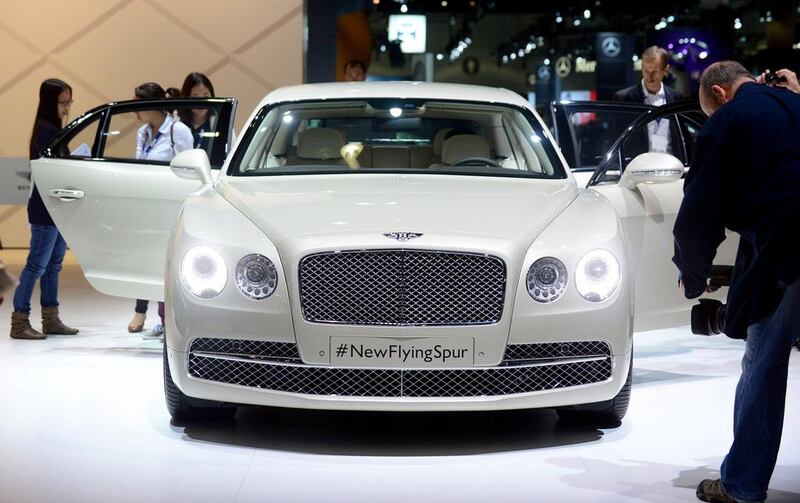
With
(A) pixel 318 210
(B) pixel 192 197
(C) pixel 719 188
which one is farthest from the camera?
(B) pixel 192 197

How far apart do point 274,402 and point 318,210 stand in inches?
29.6

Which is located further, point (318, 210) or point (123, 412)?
point (123, 412)

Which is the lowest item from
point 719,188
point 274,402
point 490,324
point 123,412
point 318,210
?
point 123,412

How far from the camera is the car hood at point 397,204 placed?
4.51 m

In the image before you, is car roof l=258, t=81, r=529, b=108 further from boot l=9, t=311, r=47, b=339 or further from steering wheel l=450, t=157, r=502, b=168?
boot l=9, t=311, r=47, b=339

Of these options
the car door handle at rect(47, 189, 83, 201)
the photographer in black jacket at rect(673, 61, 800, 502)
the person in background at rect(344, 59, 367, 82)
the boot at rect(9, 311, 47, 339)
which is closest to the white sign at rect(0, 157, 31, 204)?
the person in background at rect(344, 59, 367, 82)

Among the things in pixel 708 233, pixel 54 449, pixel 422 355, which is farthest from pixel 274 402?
pixel 708 233

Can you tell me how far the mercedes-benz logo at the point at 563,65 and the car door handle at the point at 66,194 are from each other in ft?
116

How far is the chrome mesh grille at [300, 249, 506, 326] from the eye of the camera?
14.4ft

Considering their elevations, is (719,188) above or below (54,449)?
above

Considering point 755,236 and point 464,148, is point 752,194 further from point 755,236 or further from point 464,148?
point 464,148

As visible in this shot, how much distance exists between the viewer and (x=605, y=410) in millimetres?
4938

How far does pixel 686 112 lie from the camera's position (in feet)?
20.2

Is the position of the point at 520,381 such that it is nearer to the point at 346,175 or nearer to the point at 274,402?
the point at 274,402
